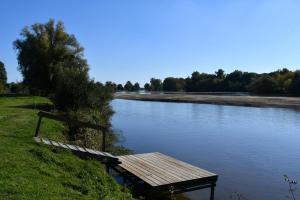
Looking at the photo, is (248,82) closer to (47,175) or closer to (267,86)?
(267,86)

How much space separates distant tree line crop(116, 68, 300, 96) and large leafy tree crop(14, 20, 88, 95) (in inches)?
2660

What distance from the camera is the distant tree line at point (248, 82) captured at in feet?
353

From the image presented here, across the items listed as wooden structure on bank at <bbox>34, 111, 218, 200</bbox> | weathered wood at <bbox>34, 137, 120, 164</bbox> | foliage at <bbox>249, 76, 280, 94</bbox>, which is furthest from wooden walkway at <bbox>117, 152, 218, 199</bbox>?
foliage at <bbox>249, 76, 280, 94</bbox>

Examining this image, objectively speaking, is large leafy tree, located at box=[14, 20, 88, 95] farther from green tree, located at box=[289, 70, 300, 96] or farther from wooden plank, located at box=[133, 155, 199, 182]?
green tree, located at box=[289, 70, 300, 96]

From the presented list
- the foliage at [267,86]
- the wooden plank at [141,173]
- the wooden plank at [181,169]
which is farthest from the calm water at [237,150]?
the foliage at [267,86]

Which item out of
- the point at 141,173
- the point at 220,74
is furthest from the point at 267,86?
the point at 141,173

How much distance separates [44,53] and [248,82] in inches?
4472

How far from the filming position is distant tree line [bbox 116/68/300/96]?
107512mm

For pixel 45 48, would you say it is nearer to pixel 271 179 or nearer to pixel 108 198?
pixel 271 179

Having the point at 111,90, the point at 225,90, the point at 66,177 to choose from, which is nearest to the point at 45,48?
the point at 111,90

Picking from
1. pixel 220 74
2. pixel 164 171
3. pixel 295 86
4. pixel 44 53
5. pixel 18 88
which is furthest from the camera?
pixel 220 74

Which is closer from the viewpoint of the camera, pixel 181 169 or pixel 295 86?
pixel 181 169

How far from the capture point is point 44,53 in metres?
50.1

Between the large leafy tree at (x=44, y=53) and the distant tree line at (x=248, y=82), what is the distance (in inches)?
2660
